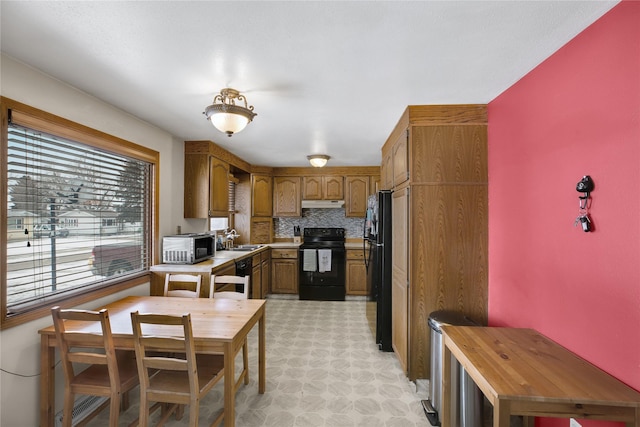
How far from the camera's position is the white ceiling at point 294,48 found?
4.11 ft

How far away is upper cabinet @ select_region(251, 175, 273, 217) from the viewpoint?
17.0 ft

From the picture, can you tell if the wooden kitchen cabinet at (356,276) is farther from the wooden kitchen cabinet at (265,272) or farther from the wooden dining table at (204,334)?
the wooden dining table at (204,334)

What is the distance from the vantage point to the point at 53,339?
174 cm

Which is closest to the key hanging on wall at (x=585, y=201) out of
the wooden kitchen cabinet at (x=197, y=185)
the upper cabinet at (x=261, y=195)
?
the wooden kitchen cabinet at (x=197, y=185)

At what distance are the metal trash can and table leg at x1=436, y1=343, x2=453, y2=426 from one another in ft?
0.09

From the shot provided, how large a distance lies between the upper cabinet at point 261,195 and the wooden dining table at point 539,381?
4.11 metres

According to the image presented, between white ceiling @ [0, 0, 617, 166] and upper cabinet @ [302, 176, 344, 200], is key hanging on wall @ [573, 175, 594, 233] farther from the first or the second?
upper cabinet @ [302, 176, 344, 200]

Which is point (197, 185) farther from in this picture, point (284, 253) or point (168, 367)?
point (168, 367)

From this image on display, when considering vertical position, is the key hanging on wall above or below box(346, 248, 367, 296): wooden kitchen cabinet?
above

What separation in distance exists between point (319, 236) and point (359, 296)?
129 centimetres

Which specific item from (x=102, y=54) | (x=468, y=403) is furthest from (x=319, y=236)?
(x=102, y=54)

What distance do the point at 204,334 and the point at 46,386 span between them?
988mm

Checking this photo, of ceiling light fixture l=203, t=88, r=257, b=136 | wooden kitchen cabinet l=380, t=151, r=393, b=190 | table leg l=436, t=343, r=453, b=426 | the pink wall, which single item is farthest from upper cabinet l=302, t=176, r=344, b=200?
table leg l=436, t=343, r=453, b=426

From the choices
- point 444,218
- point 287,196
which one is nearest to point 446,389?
point 444,218
